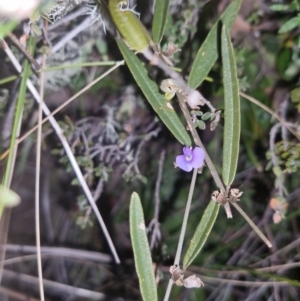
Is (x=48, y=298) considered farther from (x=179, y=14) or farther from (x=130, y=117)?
(x=179, y=14)

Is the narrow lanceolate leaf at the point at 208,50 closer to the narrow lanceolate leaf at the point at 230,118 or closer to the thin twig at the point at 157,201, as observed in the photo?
the narrow lanceolate leaf at the point at 230,118

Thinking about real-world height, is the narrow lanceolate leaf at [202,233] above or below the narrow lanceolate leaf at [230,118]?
below

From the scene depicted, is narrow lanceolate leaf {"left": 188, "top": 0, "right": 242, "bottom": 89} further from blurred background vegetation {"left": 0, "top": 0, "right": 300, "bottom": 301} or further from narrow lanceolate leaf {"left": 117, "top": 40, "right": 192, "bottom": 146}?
blurred background vegetation {"left": 0, "top": 0, "right": 300, "bottom": 301}

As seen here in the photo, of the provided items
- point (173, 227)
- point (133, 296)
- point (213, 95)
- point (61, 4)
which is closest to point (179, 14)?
point (213, 95)

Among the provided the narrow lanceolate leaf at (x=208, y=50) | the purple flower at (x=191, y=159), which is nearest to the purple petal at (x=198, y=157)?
the purple flower at (x=191, y=159)

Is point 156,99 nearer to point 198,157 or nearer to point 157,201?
point 198,157

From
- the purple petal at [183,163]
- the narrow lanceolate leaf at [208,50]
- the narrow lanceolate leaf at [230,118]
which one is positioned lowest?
the purple petal at [183,163]
